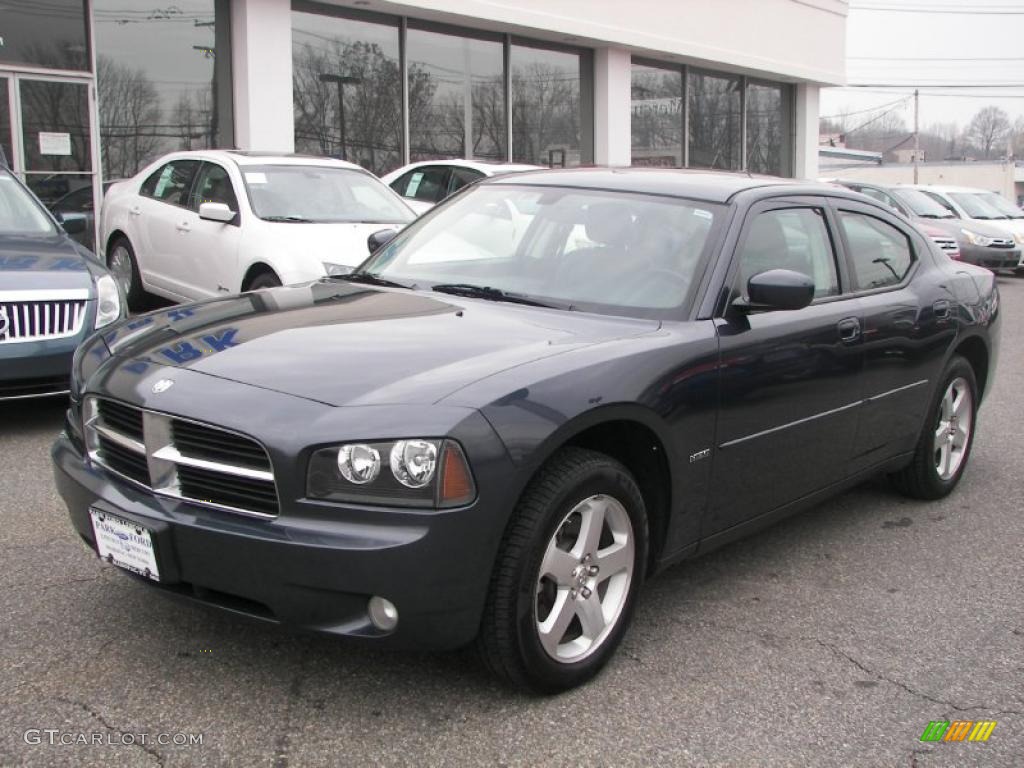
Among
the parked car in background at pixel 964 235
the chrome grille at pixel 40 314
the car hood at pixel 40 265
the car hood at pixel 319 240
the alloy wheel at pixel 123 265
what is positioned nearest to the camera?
the chrome grille at pixel 40 314

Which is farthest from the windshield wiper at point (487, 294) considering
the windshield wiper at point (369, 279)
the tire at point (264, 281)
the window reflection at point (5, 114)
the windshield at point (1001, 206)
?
the windshield at point (1001, 206)

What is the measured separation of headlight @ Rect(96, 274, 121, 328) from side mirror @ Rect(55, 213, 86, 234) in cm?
124

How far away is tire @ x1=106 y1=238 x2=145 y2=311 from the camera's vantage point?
9914mm

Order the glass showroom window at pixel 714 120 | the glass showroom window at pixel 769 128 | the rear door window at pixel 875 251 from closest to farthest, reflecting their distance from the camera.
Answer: the rear door window at pixel 875 251
the glass showroom window at pixel 714 120
the glass showroom window at pixel 769 128

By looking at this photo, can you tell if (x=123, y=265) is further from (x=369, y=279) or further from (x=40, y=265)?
(x=369, y=279)

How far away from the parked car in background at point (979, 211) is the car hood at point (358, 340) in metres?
16.2

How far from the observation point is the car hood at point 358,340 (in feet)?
9.91

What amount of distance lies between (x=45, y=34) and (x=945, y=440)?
11.1m

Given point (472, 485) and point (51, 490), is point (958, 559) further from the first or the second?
point (51, 490)

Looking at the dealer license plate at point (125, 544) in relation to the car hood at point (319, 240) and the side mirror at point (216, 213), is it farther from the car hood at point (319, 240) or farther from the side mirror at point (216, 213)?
the side mirror at point (216, 213)

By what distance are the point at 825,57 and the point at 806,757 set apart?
24.9 m

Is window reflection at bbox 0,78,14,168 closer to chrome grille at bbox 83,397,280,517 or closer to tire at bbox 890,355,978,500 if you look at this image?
chrome grille at bbox 83,397,280,517

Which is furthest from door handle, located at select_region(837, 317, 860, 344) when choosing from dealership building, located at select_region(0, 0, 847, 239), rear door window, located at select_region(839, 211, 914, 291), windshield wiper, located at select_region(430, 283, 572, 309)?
dealership building, located at select_region(0, 0, 847, 239)

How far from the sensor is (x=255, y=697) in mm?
3092
